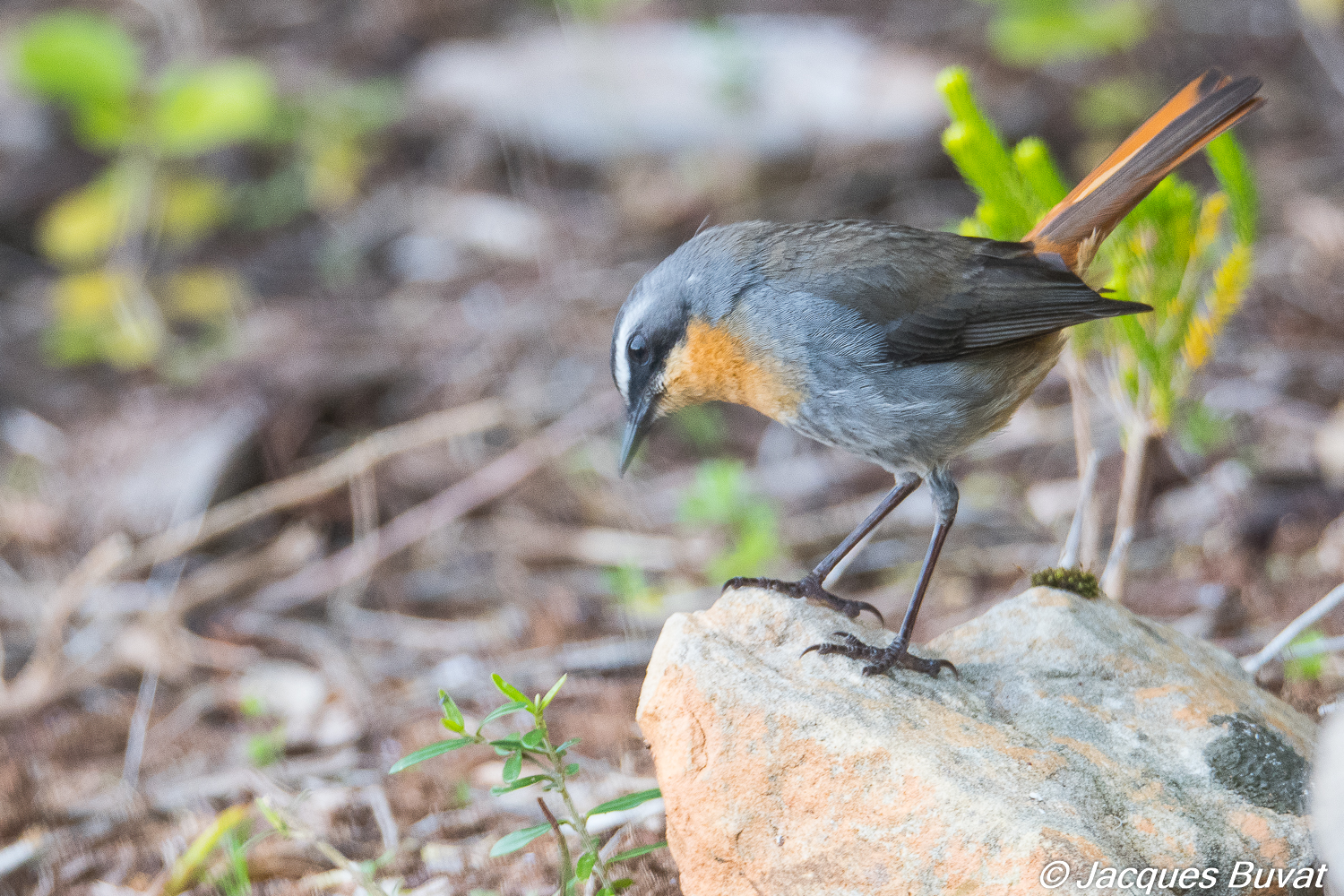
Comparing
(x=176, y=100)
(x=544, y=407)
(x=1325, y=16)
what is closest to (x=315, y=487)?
(x=544, y=407)

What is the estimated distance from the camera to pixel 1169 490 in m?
5.49

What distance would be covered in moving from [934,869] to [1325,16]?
8.55m

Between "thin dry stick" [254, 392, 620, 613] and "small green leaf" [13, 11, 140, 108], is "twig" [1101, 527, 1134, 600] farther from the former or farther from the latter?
"small green leaf" [13, 11, 140, 108]

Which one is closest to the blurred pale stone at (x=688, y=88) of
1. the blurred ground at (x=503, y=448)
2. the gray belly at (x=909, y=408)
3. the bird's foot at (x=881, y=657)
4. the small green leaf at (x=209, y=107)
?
the blurred ground at (x=503, y=448)

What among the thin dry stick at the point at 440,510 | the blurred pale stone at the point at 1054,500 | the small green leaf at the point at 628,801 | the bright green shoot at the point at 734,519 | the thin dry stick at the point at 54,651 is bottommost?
the thin dry stick at the point at 54,651

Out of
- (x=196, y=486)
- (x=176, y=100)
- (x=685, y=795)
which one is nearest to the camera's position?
(x=685, y=795)

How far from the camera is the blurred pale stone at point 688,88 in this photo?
28.7 ft

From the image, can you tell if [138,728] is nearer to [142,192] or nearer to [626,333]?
[626,333]

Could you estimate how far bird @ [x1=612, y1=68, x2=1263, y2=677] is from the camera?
351 centimetres

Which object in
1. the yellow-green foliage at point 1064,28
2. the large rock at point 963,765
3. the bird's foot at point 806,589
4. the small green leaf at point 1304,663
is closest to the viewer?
the large rock at point 963,765

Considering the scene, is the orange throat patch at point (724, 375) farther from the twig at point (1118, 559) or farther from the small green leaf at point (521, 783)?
the small green leaf at point (521, 783)

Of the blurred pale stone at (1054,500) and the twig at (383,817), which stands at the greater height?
the blurred pale stone at (1054,500)

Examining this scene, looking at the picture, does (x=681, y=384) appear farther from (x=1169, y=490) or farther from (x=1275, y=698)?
(x=1169, y=490)

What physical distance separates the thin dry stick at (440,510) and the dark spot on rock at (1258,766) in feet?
13.0
